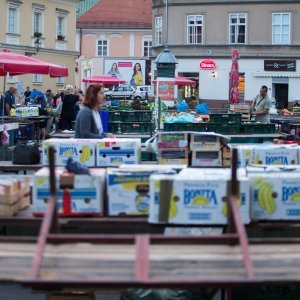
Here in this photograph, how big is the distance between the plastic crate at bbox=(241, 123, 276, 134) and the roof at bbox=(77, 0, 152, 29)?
57555mm

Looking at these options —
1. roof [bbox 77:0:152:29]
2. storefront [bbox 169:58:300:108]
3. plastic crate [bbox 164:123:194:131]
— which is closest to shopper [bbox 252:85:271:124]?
plastic crate [bbox 164:123:194:131]

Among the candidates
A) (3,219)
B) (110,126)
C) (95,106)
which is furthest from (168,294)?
(110,126)

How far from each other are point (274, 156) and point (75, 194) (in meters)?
2.67

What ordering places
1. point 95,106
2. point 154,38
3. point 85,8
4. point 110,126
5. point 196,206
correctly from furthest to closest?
point 85,8
point 154,38
point 110,126
point 95,106
point 196,206

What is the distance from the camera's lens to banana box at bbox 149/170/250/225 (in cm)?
529

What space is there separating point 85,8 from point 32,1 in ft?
103

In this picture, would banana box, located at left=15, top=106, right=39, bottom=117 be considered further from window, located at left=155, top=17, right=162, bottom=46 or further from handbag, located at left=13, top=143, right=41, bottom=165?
window, located at left=155, top=17, right=162, bottom=46

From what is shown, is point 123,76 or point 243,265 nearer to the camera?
point 243,265

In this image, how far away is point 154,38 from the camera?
2026 inches

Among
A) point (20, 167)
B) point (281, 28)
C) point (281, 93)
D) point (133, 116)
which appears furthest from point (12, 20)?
point (20, 167)

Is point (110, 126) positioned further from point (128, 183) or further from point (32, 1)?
point (32, 1)

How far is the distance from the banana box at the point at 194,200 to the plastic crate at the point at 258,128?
10537 mm

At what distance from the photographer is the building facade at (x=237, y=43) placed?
47.4m

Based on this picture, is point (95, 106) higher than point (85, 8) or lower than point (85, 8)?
lower
